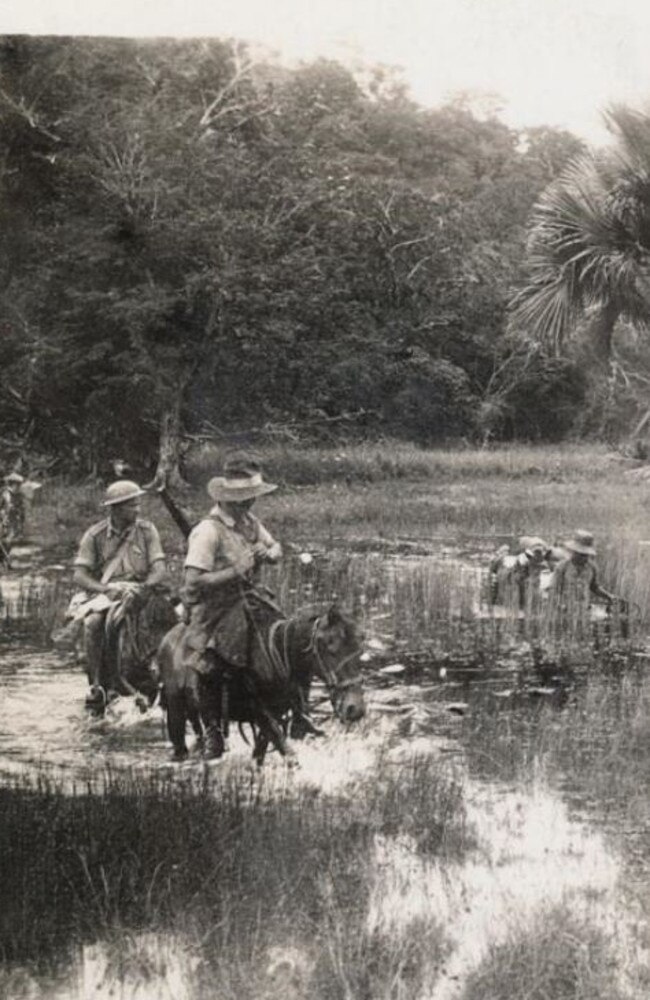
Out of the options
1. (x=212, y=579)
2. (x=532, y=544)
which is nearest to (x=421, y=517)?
(x=532, y=544)

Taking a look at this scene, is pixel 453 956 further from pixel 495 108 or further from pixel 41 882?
pixel 495 108

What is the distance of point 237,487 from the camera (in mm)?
3459

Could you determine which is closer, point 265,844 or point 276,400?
point 265,844

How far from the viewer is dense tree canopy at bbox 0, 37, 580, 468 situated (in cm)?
357

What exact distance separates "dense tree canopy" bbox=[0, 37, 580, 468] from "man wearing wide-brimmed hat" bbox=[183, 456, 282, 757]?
0.42 metres

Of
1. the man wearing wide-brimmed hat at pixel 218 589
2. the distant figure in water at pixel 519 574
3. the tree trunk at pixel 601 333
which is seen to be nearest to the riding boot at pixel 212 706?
the man wearing wide-brimmed hat at pixel 218 589

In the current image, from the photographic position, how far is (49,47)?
355 cm

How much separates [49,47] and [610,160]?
1.78m

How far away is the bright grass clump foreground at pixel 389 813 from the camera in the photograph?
9.99ft

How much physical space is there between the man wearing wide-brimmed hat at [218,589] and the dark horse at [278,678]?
1.5 inches

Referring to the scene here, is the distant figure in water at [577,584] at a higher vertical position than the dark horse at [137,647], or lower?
higher

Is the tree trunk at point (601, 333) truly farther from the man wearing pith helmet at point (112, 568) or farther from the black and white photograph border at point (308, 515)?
the man wearing pith helmet at point (112, 568)

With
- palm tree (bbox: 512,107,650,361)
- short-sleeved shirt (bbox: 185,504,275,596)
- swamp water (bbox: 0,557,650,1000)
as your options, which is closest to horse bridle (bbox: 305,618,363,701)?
swamp water (bbox: 0,557,650,1000)

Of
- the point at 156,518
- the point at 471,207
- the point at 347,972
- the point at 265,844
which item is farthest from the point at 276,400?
the point at 347,972
